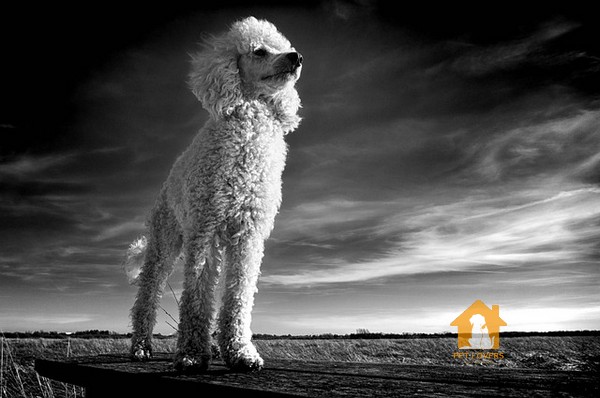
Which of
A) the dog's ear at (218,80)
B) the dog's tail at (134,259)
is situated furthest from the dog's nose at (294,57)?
the dog's tail at (134,259)

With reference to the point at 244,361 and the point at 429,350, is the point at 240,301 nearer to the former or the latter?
the point at 244,361

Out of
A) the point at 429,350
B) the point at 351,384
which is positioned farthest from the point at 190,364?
the point at 429,350

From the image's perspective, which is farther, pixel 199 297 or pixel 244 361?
pixel 199 297

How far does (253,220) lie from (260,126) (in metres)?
0.84

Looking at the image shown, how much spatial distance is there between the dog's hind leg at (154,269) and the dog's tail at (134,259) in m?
0.52

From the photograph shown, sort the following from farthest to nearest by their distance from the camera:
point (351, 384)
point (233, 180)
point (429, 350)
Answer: point (429, 350), point (233, 180), point (351, 384)

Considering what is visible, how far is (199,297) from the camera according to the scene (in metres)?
3.88

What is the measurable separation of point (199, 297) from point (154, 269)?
1913mm

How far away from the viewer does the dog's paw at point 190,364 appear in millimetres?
3419

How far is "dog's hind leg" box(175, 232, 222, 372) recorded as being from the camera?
370cm

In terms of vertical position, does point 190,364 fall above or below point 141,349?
above

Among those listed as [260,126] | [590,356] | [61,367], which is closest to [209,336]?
[61,367]

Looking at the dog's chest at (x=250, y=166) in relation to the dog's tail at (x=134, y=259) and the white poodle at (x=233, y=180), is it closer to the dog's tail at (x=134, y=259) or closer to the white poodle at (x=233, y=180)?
the white poodle at (x=233, y=180)

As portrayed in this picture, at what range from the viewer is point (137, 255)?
6.09m
